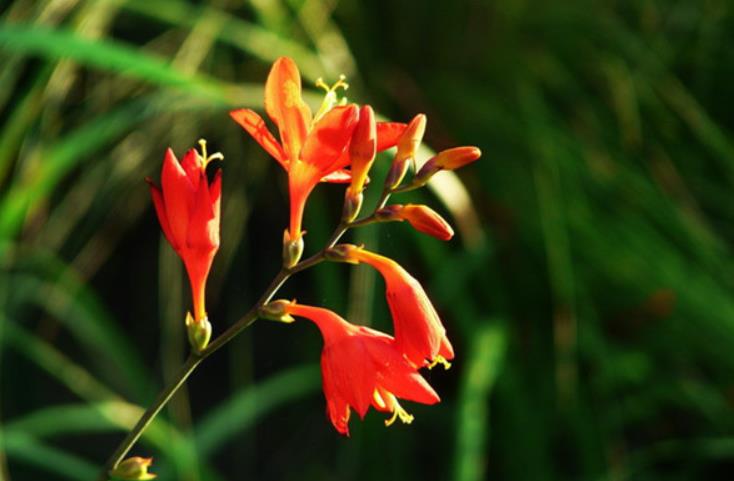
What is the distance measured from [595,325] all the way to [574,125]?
1.51ft

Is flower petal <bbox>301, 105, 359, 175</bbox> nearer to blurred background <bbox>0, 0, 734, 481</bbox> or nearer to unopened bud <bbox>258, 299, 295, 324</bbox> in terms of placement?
unopened bud <bbox>258, 299, 295, 324</bbox>

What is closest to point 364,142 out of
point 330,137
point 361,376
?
point 330,137

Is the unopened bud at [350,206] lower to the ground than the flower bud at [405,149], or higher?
lower

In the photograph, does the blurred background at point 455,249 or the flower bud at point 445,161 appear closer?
the flower bud at point 445,161

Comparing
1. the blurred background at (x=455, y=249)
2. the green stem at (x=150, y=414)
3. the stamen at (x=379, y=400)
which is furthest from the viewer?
the blurred background at (x=455, y=249)

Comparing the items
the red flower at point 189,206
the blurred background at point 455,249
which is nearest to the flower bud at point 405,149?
the red flower at point 189,206

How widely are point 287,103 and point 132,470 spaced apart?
24 cm

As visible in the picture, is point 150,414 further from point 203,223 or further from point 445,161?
point 445,161

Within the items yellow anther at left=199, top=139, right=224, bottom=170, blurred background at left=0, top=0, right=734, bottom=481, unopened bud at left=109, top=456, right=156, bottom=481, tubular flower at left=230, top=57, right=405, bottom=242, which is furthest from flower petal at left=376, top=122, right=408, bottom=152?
blurred background at left=0, top=0, right=734, bottom=481

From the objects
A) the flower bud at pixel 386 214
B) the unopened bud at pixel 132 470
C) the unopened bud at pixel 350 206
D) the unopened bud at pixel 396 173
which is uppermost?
the unopened bud at pixel 396 173

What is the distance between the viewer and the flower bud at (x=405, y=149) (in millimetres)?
737

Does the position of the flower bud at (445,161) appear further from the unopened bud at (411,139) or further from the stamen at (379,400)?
the stamen at (379,400)

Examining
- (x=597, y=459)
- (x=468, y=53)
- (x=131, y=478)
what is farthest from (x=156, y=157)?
(x=131, y=478)

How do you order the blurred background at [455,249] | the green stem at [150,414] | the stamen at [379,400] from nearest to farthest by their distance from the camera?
the green stem at [150,414]
the stamen at [379,400]
the blurred background at [455,249]
